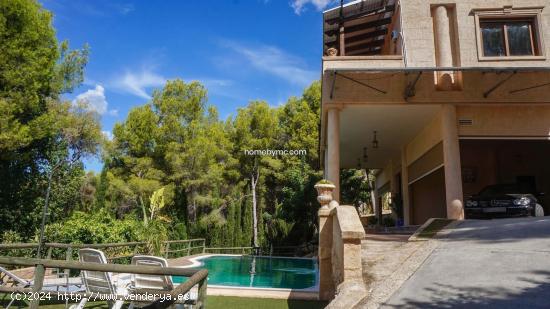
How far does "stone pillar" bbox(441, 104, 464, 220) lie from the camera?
1018 centimetres

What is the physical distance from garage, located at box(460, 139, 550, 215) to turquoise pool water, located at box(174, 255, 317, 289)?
784cm

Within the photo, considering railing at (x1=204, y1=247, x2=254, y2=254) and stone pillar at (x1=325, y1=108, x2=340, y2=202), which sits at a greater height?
stone pillar at (x1=325, y1=108, x2=340, y2=202)

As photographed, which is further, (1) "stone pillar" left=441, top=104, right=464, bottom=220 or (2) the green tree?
(2) the green tree

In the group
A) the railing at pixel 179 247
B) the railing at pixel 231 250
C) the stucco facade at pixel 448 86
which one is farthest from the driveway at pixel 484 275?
the railing at pixel 231 250

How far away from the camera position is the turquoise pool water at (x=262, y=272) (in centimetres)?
1161

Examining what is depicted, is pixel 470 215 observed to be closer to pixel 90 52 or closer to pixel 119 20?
pixel 119 20

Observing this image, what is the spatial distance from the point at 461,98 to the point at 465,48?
1743mm

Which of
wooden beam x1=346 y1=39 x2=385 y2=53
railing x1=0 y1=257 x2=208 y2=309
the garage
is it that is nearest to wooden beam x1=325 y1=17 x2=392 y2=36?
wooden beam x1=346 y1=39 x2=385 y2=53

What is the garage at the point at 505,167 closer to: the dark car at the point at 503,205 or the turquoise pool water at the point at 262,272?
the dark car at the point at 503,205

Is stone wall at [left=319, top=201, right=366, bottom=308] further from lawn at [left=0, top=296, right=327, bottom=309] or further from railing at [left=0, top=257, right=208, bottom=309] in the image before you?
lawn at [left=0, top=296, right=327, bottom=309]

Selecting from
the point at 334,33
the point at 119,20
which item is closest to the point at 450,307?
the point at 334,33

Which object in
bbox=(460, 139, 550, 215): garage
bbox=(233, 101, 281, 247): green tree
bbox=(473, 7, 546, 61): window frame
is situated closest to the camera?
bbox=(473, 7, 546, 61): window frame

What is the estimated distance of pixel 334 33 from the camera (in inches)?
588

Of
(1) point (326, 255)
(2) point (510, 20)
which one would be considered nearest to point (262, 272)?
(1) point (326, 255)
